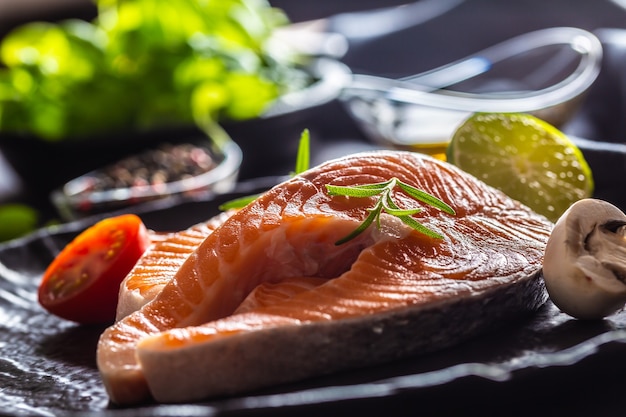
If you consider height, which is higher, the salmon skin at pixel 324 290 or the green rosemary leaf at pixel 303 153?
the green rosemary leaf at pixel 303 153

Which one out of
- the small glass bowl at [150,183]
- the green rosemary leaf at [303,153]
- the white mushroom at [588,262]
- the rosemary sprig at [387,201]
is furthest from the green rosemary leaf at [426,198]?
the small glass bowl at [150,183]

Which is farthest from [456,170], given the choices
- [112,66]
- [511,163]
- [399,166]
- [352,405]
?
[112,66]

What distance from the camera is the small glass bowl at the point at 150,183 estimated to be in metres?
3.40

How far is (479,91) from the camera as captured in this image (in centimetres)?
411

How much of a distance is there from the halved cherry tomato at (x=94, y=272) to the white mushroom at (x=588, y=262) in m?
1.10

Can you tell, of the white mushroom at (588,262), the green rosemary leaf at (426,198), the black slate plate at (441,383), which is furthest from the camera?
the green rosemary leaf at (426,198)

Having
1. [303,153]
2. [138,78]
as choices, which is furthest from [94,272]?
[138,78]

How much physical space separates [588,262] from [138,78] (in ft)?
9.26

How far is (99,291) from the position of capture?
2.31m

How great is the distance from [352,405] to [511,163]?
1161mm

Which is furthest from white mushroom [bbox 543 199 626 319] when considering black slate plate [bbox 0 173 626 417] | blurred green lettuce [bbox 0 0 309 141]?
blurred green lettuce [bbox 0 0 309 141]

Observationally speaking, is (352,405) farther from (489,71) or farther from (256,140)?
(489,71)

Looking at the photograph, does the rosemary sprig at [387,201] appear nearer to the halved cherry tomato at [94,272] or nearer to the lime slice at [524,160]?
the lime slice at [524,160]

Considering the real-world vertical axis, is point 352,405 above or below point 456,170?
below
